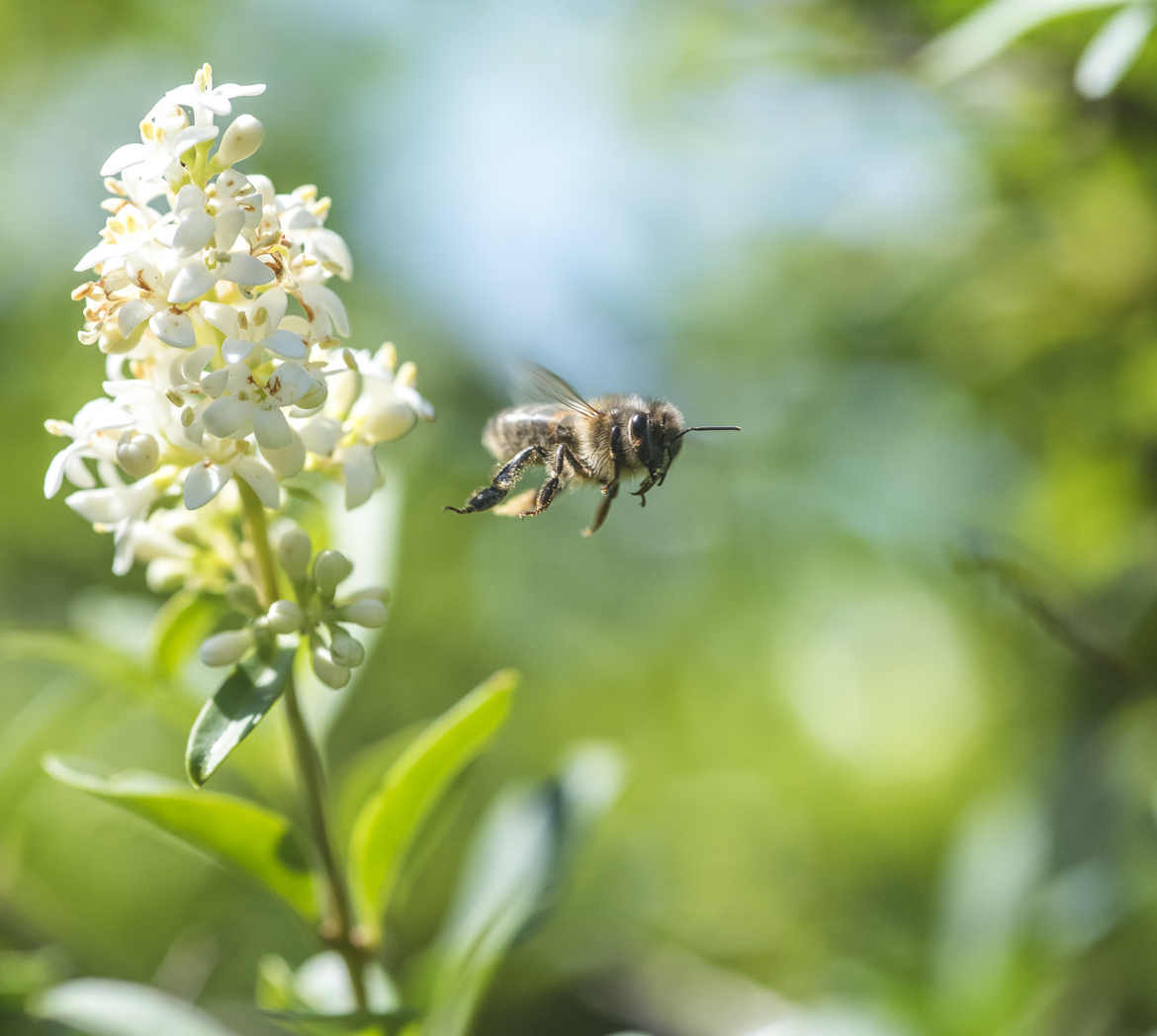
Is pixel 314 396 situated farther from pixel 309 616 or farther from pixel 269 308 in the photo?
pixel 309 616

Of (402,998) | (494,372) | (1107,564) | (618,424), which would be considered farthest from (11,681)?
(1107,564)

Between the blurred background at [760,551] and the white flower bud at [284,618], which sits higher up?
the blurred background at [760,551]

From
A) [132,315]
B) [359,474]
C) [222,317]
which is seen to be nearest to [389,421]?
[359,474]

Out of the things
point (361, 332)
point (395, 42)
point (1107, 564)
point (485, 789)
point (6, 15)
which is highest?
point (395, 42)

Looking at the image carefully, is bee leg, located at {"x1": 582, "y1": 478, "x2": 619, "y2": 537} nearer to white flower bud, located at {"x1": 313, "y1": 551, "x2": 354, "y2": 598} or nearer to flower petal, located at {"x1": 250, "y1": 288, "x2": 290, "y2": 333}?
white flower bud, located at {"x1": 313, "y1": 551, "x2": 354, "y2": 598}

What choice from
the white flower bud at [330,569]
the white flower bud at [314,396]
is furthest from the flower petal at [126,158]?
the white flower bud at [330,569]

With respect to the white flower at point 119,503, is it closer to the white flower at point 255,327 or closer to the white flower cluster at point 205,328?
the white flower cluster at point 205,328

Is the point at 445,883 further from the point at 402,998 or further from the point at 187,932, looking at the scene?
the point at 402,998

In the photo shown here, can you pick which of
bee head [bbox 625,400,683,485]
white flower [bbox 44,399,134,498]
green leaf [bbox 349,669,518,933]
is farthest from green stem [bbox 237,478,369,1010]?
bee head [bbox 625,400,683,485]
